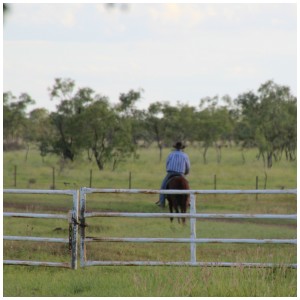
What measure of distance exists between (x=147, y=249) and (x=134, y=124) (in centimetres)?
3881

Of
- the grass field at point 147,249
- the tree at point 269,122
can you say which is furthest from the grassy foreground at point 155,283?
the tree at point 269,122

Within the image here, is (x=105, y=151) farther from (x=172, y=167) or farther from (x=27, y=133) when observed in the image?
(x=27, y=133)

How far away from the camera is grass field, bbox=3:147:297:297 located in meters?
8.34

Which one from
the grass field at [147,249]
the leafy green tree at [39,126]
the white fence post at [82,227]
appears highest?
the leafy green tree at [39,126]

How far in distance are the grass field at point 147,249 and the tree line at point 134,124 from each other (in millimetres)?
8793

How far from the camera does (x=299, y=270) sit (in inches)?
345

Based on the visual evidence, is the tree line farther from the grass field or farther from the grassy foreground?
the grassy foreground

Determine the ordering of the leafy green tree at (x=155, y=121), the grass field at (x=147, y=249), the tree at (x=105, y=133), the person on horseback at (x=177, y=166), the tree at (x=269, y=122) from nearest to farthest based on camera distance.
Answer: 1. the grass field at (x=147, y=249)
2. the person on horseback at (x=177, y=166)
3. the tree at (x=105, y=133)
4. the tree at (x=269, y=122)
5. the leafy green tree at (x=155, y=121)

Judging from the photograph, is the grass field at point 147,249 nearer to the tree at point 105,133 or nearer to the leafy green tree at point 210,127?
the tree at point 105,133

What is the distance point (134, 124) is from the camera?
171 ft

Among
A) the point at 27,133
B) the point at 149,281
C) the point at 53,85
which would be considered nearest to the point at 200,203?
the point at 149,281

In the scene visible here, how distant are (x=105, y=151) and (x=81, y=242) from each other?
114ft

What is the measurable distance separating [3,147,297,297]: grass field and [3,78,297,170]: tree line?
28.8 feet

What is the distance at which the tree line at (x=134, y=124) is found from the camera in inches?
1764
